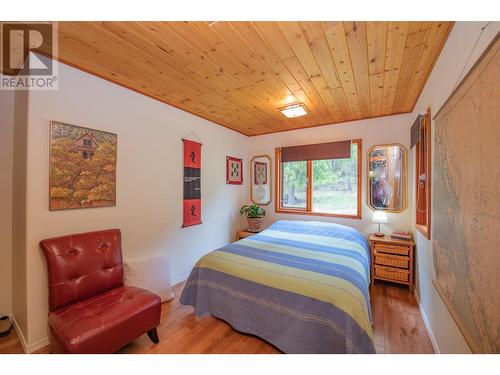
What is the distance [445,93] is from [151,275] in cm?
316

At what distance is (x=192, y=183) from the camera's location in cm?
305

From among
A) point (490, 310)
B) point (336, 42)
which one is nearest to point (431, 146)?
point (336, 42)

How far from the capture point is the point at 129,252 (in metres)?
2.27

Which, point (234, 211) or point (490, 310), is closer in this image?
point (490, 310)

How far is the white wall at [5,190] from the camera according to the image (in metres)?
1.81

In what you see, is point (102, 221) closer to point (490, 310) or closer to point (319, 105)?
point (490, 310)

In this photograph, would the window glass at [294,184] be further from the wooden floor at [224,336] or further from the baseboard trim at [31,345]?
the baseboard trim at [31,345]

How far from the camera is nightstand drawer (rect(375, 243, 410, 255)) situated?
2592mm

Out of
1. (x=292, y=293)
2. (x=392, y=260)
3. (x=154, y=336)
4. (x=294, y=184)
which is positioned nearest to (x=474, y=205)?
(x=292, y=293)

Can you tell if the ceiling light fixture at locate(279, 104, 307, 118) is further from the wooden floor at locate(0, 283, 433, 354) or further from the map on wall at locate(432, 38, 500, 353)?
the wooden floor at locate(0, 283, 433, 354)

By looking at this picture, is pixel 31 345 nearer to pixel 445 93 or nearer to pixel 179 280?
pixel 179 280

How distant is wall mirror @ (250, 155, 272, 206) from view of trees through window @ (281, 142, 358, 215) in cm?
31
